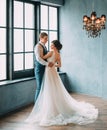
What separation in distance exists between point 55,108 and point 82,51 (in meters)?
2.79

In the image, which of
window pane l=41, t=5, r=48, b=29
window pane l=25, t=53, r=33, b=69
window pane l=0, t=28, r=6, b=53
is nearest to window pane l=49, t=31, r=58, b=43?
window pane l=41, t=5, r=48, b=29

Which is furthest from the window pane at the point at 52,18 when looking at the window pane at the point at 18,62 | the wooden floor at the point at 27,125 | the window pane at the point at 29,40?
the wooden floor at the point at 27,125

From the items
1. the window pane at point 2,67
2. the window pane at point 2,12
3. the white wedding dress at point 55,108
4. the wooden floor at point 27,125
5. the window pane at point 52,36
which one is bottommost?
the wooden floor at point 27,125

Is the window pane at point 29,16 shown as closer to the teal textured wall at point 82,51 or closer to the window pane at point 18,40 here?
the window pane at point 18,40

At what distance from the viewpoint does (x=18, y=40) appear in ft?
22.9

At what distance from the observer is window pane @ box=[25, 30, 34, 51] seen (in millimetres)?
7299

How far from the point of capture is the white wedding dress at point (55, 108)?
218 inches

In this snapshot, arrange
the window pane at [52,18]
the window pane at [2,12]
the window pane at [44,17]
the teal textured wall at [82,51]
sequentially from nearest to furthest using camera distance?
the window pane at [2,12] < the teal textured wall at [82,51] < the window pane at [44,17] < the window pane at [52,18]

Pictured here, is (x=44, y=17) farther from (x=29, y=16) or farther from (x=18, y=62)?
(x=18, y=62)

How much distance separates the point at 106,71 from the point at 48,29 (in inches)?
76.9

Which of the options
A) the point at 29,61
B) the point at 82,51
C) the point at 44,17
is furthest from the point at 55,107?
the point at 44,17

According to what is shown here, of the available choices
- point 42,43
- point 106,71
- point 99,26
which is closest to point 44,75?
point 42,43

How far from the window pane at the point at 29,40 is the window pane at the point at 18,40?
220 mm

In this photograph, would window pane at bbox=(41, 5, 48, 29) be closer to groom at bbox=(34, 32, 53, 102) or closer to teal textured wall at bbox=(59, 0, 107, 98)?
teal textured wall at bbox=(59, 0, 107, 98)
